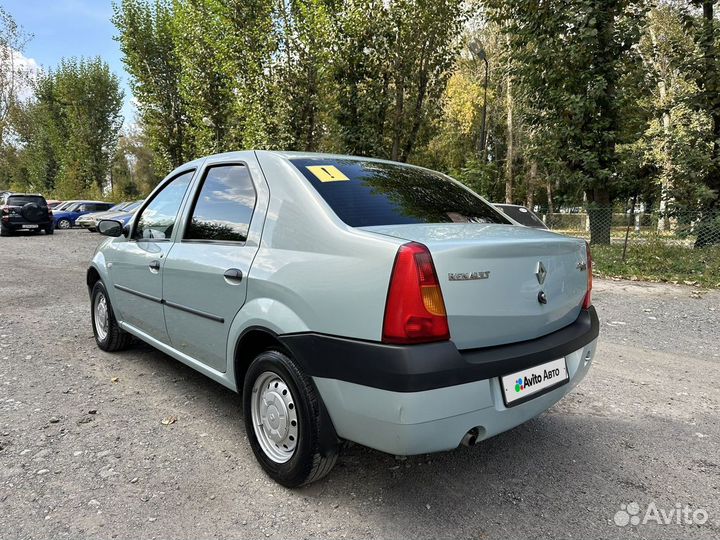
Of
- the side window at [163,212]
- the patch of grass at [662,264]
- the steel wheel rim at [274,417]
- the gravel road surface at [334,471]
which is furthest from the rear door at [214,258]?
the patch of grass at [662,264]

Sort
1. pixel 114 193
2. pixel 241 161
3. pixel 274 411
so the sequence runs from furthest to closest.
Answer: pixel 114 193 < pixel 241 161 < pixel 274 411

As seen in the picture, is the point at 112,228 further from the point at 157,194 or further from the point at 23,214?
the point at 23,214

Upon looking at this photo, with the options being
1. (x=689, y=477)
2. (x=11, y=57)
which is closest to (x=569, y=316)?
(x=689, y=477)

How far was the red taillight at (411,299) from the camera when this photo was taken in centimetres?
191

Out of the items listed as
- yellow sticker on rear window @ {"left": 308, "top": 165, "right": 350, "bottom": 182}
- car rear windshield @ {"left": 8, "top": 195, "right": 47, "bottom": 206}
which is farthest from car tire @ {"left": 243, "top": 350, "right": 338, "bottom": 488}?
car rear windshield @ {"left": 8, "top": 195, "right": 47, "bottom": 206}

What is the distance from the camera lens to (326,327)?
2.08 meters

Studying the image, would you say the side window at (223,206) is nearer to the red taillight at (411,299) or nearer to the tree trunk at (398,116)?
the red taillight at (411,299)

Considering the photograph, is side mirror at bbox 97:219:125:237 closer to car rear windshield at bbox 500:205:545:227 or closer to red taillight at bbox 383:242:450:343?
red taillight at bbox 383:242:450:343

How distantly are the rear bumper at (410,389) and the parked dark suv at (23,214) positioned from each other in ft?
77.2

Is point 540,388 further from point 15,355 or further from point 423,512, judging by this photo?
point 15,355

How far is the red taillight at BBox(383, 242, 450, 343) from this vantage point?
1.91 m

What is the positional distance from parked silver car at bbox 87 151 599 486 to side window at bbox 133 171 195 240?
0.25 metres

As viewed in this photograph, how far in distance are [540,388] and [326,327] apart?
1105mm

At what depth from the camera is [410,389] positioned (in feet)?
6.08
